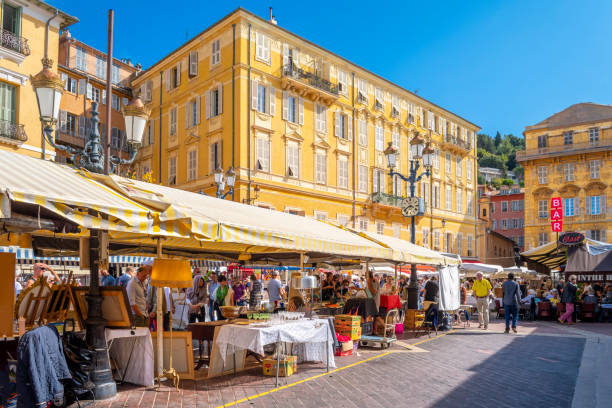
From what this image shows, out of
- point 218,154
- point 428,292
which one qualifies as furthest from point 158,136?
point 428,292

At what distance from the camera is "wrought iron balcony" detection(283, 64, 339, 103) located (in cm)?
2775

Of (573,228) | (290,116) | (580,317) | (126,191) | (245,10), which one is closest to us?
(126,191)

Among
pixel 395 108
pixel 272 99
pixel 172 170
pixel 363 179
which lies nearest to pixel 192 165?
pixel 172 170

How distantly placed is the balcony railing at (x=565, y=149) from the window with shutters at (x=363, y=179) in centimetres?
2499

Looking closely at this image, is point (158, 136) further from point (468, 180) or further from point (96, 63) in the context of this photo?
point (468, 180)

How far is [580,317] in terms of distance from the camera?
63.6 feet

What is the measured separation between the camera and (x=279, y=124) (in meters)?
27.7

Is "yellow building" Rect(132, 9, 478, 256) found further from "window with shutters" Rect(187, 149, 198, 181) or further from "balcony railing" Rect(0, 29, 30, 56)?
"balcony railing" Rect(0, 29, 30, 56)

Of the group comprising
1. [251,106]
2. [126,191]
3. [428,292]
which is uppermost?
[251,106]

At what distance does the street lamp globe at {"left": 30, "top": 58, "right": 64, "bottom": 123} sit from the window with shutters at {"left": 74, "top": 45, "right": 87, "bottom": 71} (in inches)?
1108

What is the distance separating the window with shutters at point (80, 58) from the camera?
33.0 metres

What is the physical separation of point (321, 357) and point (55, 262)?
1476 centimetres

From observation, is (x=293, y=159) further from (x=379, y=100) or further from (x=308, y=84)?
(x=379, y=100)

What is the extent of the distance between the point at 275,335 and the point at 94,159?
3719mm
